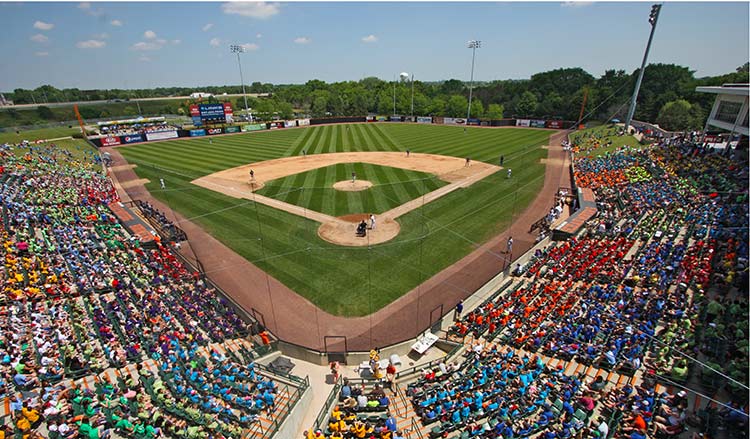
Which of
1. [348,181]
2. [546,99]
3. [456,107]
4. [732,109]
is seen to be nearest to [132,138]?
[348,181]

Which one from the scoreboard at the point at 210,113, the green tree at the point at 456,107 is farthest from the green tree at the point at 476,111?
the scoreboard at the point at 210,113

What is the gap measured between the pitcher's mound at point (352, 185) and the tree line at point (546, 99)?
43930 mm

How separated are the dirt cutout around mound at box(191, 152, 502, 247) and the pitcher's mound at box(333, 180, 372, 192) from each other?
0.10 meters

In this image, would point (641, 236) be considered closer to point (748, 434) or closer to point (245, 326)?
point (748, 434)

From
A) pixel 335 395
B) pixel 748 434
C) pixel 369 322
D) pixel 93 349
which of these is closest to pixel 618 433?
pixel 748 434

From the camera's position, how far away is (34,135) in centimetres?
5400

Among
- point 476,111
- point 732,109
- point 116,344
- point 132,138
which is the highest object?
point 732,109

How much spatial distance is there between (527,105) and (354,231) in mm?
90502

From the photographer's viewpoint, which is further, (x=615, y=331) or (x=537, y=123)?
(x=537, y=123)

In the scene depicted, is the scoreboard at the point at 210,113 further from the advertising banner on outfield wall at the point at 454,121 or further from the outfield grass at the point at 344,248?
the advertising banner on outfield wall at the point at 454,121

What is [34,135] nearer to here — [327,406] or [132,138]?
[132,138]

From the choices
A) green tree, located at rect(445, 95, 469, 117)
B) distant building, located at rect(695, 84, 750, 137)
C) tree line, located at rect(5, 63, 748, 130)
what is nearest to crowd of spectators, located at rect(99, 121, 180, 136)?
tree line, located at rect(5, 63, 748, 130)

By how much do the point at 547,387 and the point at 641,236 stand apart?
13.8 meters

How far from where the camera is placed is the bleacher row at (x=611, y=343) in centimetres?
899
